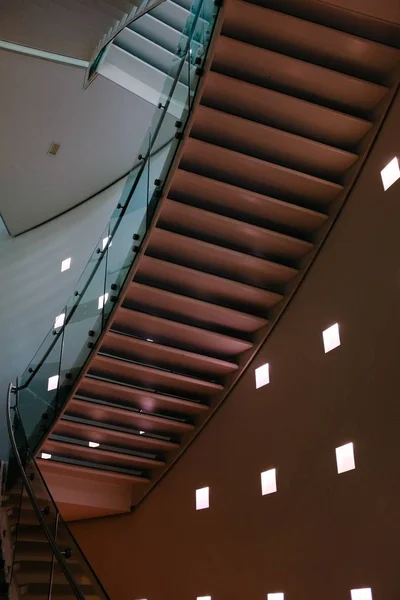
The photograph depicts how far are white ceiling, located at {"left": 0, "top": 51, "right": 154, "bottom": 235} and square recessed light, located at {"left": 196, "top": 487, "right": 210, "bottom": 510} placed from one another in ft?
17.7

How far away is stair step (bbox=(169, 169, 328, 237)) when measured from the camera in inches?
226

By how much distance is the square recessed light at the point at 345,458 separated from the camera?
4.83 meters

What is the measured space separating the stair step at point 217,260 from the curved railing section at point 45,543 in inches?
94.9

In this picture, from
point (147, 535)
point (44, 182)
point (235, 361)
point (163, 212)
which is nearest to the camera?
point (163, 212)

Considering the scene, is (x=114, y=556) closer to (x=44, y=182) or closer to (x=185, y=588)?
(x=185, y=588)

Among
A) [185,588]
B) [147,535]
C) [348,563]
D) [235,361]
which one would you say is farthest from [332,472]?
[147,535]

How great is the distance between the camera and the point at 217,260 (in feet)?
20.4

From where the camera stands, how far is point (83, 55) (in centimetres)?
875

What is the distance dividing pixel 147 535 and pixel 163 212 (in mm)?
3873

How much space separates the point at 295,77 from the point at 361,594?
4009 millimetres

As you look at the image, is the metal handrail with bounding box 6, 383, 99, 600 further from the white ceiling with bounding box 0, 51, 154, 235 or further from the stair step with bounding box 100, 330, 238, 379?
the white ceiling with bounding box 0, 51, 154, 235

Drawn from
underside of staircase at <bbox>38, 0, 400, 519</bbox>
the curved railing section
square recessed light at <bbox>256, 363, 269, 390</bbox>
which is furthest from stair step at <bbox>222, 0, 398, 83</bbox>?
the curved railing section

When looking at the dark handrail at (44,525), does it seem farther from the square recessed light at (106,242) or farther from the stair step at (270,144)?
the stair step at (270,144)

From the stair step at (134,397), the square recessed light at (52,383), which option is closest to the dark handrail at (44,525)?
the square recessed light at (52,383)
